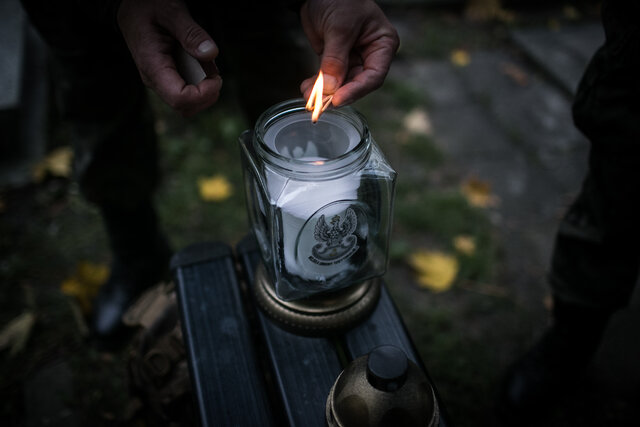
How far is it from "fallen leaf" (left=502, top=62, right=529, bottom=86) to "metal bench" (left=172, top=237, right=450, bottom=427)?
2557mm

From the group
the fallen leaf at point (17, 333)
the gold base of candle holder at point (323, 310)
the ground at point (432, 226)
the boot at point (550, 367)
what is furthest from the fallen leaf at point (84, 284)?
the boot at point (550, 367)

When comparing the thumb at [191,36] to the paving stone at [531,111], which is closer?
the thumb at [191,36]

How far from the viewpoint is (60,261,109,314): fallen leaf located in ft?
6.73

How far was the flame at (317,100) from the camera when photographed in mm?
956

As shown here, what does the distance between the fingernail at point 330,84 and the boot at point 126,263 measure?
47.0 inches

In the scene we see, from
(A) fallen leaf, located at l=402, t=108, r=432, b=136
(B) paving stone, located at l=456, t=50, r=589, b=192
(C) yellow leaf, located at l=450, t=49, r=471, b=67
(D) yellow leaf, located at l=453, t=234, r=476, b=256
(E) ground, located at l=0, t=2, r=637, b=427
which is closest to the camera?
(E) ground, located at l=0, t=2, r=637, b=427

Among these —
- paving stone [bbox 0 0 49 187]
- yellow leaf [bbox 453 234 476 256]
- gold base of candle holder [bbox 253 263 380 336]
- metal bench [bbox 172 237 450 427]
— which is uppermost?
gold base of candle holder [bbox 253 263 380 336]

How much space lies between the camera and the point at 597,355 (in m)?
1.93

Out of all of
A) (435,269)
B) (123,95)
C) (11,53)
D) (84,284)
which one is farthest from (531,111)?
(11,53)

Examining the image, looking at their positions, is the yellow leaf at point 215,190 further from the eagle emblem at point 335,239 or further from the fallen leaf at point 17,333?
the eagle emblem at point 335,239

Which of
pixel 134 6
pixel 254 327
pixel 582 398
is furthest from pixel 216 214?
pixel 582 398

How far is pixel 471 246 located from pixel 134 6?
5.96 feet

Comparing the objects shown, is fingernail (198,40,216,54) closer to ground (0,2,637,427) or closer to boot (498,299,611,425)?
ground (0,2,637,427)

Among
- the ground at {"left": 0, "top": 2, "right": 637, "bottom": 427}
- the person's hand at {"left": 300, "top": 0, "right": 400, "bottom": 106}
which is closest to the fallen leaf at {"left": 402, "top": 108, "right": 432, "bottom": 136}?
the ground at {"left": 0, "top": 2, "right": 637, "bottom": 427}
